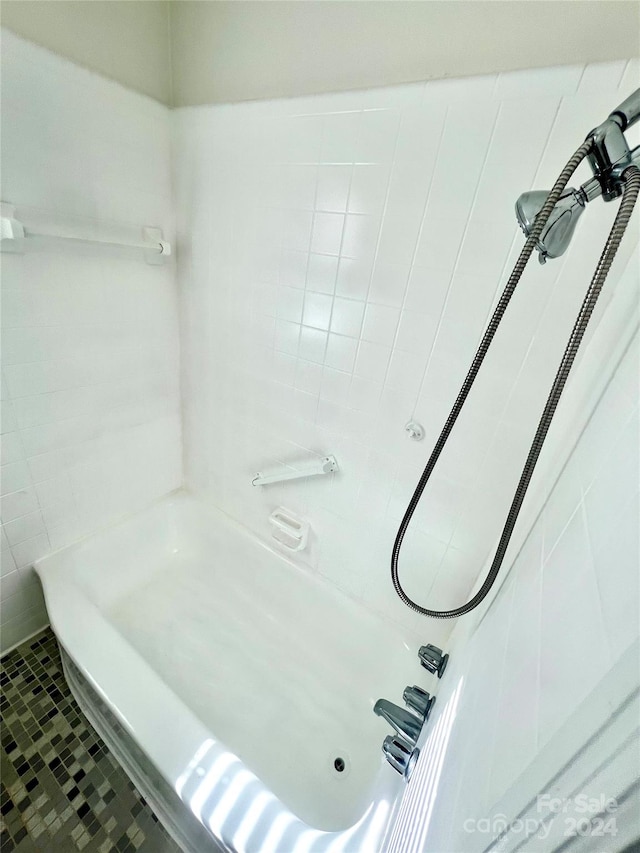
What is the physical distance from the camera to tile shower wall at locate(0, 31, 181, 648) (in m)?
0.92

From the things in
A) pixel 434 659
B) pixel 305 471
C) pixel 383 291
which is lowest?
pixel 434 659

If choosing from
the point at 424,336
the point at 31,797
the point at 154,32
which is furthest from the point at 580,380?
the point at 31,797

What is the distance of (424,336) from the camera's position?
919 mm

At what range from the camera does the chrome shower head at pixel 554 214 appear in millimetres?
522

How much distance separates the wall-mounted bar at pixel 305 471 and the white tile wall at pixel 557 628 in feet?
2.23

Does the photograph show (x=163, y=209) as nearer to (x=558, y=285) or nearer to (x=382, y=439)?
(x=382, y=439)

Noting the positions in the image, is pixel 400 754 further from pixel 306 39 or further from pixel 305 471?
pixel 306 39

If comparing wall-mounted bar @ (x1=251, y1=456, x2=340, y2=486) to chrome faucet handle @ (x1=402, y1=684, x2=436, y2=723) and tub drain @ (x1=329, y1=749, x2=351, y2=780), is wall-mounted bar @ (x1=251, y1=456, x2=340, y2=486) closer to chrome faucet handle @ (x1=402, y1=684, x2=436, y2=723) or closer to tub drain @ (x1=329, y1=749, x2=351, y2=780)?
chrome faucet handle @ (x1=402, y1=684, x2=436, y2=723)

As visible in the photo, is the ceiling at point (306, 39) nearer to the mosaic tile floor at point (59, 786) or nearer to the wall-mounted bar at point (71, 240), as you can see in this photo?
the wall-mounted bar at point (71, 240)

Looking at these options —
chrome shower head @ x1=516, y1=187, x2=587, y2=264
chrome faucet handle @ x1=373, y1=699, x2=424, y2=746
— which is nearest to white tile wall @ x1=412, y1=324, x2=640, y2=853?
chrome shower head @ x1=516, y1=187, x2=587, y2=264

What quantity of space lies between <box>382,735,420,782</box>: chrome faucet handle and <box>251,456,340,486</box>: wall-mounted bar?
722 mm

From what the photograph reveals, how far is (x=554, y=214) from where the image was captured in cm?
53

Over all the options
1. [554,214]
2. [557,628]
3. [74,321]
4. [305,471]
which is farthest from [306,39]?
[557,628]

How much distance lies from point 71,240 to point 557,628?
1.43 meters
